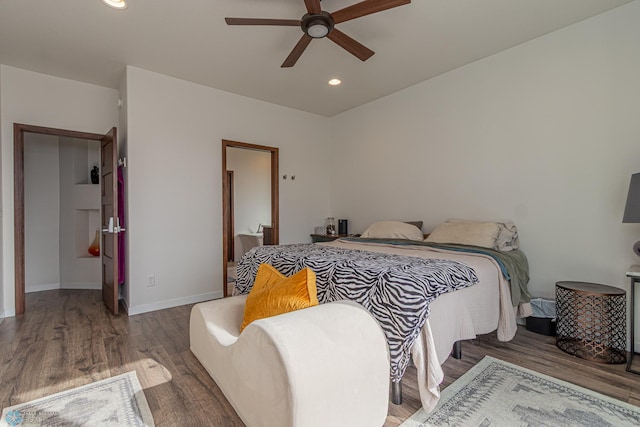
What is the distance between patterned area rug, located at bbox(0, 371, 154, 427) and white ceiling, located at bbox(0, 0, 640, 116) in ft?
9.09

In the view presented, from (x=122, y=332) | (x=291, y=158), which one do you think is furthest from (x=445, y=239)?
(x=122, y=332)

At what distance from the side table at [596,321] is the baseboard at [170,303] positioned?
3.70 metres

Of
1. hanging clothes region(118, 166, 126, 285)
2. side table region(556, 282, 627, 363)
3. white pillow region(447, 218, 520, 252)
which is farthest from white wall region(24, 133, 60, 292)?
side table region(556, 282, 627, 363)

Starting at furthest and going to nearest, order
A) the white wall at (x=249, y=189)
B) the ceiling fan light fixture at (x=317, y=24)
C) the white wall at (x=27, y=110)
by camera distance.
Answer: the white wall at (x=249, y=189) → the white wall at (x=27, y=110) → the ceiling fan light fixture at (x=317, y=24)

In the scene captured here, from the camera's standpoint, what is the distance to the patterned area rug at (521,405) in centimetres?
160

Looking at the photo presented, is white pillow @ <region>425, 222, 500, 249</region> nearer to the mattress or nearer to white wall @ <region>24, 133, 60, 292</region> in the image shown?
the mattress

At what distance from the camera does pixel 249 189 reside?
23.4 feet

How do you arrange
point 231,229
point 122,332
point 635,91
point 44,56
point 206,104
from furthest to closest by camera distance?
point 231,229
point 206,104
point 44,56
point 122,332
point 635,91

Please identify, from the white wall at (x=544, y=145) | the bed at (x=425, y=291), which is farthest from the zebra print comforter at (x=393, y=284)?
the white wall at (x=544, y=145)

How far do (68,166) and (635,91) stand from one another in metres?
6.70

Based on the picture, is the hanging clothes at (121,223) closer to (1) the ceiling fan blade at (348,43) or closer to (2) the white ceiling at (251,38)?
(2) the white ceiling at (251,38)

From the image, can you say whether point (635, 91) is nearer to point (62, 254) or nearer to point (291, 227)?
point (291, 227)

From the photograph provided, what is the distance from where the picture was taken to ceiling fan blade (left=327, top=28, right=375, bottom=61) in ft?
7.70

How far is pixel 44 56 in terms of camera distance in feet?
10.3
